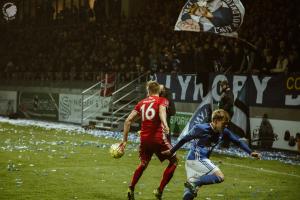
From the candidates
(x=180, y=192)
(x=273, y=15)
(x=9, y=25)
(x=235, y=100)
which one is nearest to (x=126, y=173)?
(x=180, y=192)

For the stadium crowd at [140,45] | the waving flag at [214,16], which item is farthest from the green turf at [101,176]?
the stadium crowd at [140,45]

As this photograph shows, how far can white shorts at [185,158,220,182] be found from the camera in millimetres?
8078

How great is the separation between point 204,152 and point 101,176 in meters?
4.20

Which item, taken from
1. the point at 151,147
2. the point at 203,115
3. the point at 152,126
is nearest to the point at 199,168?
the point at 151,147

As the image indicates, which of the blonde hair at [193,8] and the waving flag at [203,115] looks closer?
the waving flag at [203,115]

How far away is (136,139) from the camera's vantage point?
835 inches

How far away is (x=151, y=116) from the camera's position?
9500mm

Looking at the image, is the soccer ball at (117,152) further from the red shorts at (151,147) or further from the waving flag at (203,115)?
the waving flag at (203,115)

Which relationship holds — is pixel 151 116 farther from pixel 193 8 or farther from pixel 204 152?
pixel 193 8

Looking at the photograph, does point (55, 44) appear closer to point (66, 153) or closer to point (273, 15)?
point (273, 15)

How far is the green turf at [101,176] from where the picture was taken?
9.99m

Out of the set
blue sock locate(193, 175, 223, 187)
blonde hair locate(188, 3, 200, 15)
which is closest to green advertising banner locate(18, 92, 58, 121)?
blonde hair locate(188, 3, 200, 15)

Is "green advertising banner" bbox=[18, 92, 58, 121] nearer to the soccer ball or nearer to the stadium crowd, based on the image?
the stadium crowd

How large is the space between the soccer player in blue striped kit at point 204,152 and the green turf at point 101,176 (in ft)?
5.55
